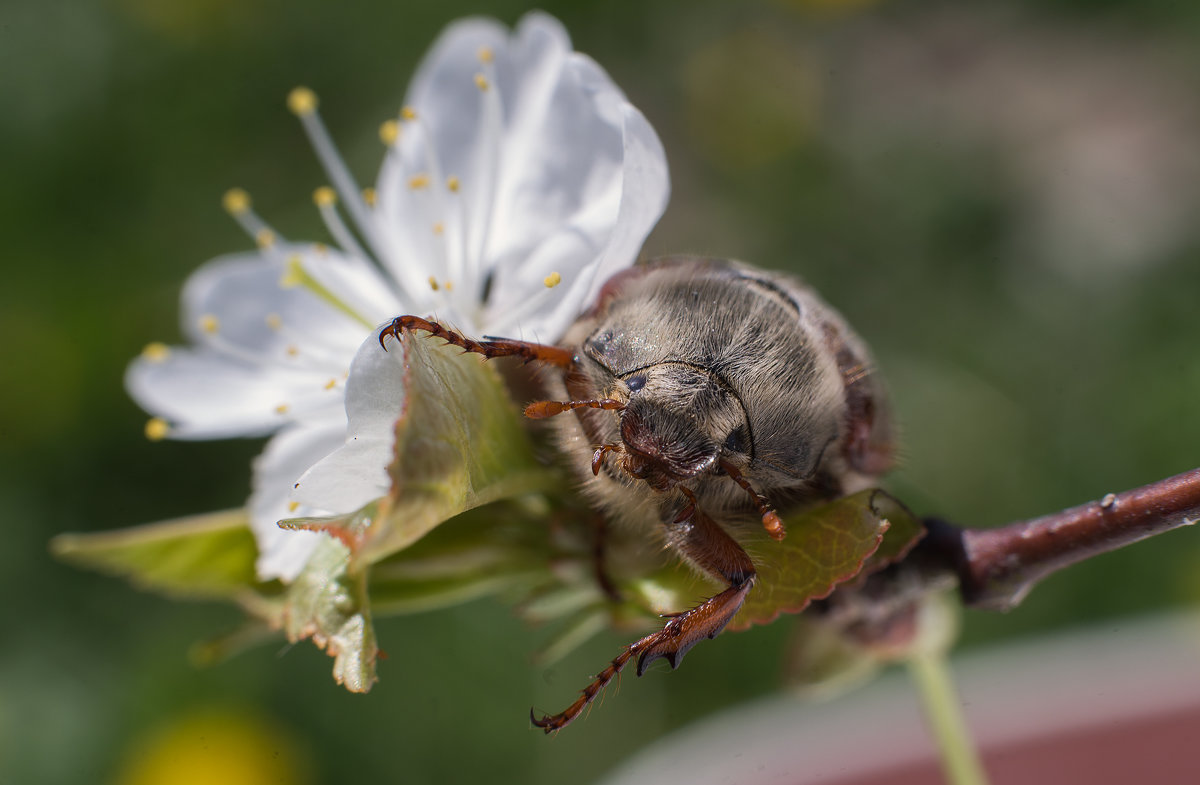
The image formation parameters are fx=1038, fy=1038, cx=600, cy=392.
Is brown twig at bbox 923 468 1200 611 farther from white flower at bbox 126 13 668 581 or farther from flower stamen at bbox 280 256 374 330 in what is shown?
flower stamen at bbox 280 256 374 330

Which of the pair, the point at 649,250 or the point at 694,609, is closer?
the point at 694,609

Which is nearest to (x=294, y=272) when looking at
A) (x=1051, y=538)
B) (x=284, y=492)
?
(x=284, y=492)

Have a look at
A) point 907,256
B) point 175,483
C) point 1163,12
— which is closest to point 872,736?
point 907,256

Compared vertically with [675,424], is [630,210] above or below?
above

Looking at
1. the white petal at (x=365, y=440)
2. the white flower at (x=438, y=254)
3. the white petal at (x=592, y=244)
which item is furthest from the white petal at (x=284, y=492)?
the white petal at (x=592, y=244)

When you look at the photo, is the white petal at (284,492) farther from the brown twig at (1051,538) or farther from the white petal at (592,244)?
the brown twig at (1051,538)

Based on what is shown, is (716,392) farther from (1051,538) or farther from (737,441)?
(1051,538)
